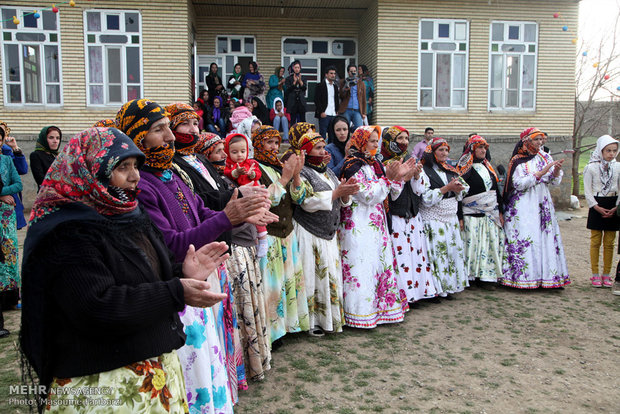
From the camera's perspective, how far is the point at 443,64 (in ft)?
43.5

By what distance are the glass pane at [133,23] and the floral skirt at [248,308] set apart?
10406 mm

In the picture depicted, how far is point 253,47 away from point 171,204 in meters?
12.9

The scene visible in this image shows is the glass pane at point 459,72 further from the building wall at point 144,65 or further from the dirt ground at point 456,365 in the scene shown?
the dirt ground at point 456,365

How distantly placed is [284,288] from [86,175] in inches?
113

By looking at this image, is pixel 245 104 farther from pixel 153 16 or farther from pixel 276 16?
pixel 276 16

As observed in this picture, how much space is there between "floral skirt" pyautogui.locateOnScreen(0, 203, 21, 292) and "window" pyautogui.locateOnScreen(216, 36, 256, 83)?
10.2 metres

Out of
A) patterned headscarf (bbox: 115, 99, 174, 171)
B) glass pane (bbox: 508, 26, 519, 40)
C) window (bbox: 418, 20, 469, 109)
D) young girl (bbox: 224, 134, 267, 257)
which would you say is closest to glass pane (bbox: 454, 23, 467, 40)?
window (bbox: 418, 20, 469, 109)

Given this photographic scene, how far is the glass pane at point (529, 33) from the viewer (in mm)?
13367

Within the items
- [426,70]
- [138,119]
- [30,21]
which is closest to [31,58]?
[30,21]

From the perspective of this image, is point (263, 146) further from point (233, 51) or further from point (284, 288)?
point (233, 51)

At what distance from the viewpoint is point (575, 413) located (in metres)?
3.18

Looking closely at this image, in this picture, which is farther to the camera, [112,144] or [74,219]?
[112,144]

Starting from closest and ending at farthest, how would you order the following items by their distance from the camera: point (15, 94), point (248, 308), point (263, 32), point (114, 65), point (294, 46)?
point (248, 308) → point (15, 94) → point (114, 65) → point (263, 32) → point (294, 46)

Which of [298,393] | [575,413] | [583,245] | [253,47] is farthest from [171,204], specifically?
[253,47]
